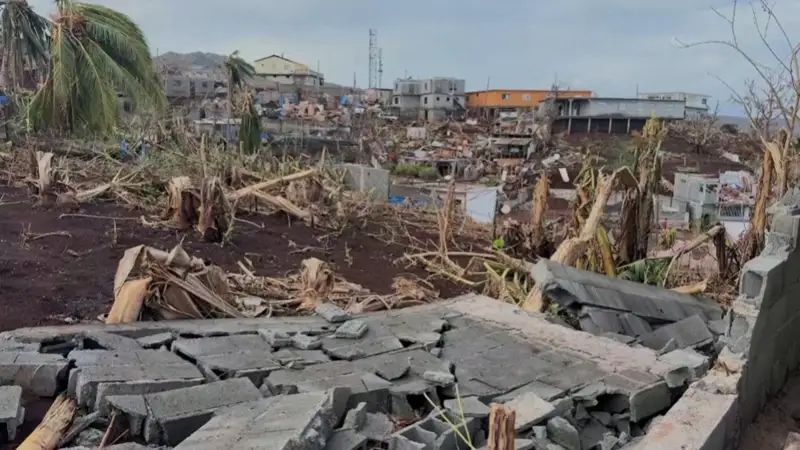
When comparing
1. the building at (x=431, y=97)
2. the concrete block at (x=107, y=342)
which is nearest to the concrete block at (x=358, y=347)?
the concrete block at (x=107, y=342)

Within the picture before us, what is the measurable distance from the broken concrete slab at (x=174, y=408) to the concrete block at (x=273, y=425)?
0.44 feet

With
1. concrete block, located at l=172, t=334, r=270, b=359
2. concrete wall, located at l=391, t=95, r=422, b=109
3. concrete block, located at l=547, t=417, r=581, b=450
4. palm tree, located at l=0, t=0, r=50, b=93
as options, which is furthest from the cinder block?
concrete wall, located at l=391, t=95, r=422, b=109

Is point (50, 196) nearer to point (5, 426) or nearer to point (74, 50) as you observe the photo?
point (74, 50)

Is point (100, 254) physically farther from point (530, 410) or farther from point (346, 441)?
point (530, 410)

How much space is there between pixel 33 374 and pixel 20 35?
12.0m

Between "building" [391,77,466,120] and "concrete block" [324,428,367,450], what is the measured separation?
60.3 meters

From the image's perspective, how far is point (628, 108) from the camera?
57312 millimetres

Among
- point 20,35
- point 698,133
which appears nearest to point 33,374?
point 20,35

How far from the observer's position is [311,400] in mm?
3873

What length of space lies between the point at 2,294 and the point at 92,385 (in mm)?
2756

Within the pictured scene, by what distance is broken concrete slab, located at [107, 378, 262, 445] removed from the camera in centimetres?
361

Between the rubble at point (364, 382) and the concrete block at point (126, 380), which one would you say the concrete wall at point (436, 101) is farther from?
the concrete block at point (126, 380)

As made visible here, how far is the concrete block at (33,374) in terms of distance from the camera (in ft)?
13.3

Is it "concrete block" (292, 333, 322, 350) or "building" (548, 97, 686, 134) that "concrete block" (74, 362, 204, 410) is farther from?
"building" (548, 97, 686, 134)
